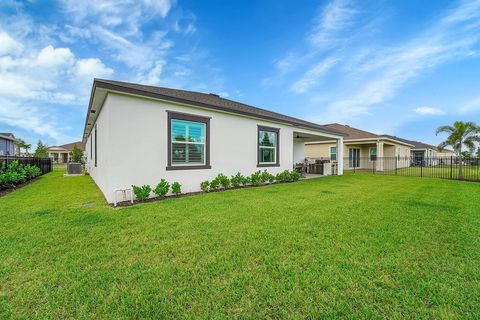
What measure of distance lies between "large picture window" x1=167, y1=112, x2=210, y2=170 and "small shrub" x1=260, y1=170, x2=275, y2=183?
3.05 metres

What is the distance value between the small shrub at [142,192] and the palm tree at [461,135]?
60.3ft

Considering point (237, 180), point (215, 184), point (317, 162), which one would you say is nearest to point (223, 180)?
point (215, 184)

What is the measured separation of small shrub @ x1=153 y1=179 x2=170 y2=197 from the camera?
6.61 m

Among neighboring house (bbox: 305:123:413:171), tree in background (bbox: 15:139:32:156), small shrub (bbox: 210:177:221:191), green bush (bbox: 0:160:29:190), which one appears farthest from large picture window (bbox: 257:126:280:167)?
tree in background (bbox: 15:139:32:156)

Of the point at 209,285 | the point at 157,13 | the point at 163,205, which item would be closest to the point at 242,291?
the point at 209,285

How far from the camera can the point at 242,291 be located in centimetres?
222

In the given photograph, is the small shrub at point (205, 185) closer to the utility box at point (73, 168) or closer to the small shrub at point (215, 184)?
the small shrub at point (215, 184)

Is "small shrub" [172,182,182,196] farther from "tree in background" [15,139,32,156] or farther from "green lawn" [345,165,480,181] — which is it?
"tree in background" [15,139,32,156]

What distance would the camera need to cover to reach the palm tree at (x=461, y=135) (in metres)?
14.3

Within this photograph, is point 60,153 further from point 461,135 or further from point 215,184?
point 461,135

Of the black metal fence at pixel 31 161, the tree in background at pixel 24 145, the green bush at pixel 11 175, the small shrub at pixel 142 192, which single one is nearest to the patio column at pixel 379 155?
the small shrub at pixel 142 192

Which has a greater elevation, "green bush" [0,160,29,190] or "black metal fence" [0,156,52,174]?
"black metal fence" [0,156,52,174]

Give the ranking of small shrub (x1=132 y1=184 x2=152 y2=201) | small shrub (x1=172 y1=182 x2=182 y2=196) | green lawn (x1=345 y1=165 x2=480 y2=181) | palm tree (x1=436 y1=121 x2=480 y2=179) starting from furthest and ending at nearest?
1. green lawn (x1=345 y1=165 x2=480 y2=181)
2. palm tree (x1=436 y1=121 x2=480 y2=179)
3. small shrub (x1=172 y1=182 x2=182 y2=196)
4. small shrub (x1=132 y1=184 x2=152 y2=201)

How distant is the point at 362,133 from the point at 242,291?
24.1m
